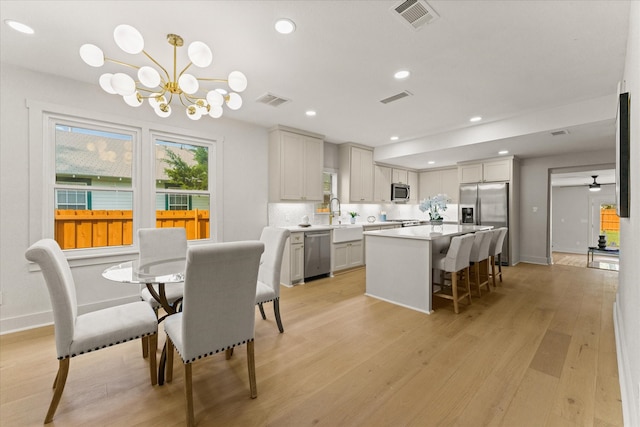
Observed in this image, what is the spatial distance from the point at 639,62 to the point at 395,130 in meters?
3.81

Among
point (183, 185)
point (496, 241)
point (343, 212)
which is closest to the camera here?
point (183, 185)

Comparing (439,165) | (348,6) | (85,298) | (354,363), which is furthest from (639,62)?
(439,165)

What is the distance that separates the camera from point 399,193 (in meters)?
7.02

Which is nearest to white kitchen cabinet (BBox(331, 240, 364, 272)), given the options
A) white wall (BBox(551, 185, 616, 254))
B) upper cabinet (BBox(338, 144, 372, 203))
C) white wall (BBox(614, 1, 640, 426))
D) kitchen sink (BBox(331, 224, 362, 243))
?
kitchen sink (BBox(331, 224, 362, 243))

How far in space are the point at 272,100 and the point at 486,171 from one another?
5.09m

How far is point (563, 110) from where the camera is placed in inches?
144

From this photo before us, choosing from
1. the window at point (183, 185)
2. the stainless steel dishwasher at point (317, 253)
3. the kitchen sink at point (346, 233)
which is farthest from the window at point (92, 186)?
the kitchen sink at point (346, 233)

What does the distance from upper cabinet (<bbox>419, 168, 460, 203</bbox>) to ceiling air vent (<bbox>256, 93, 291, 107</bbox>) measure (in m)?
5.47

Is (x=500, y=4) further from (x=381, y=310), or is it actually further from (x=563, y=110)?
(x=381, y=310)

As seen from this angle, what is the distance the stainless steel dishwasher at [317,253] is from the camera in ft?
15.1

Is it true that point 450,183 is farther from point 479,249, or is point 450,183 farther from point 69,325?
point 69,325

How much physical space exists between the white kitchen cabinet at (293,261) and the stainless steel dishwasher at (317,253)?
9 centimetres

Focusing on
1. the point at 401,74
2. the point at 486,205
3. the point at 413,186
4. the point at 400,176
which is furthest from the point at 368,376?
the point at 413,186

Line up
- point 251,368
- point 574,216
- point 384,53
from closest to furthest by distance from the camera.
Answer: point 251,368, point 384,53, point 574,216
